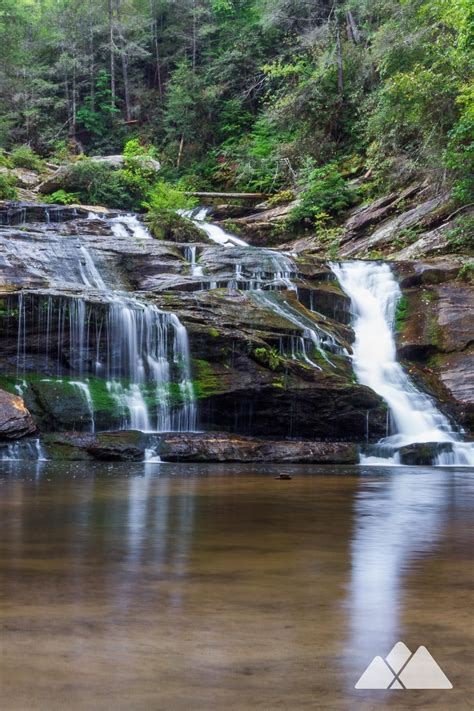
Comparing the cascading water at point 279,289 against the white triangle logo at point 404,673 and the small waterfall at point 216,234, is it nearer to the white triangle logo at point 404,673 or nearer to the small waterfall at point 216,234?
the small waterfall at point 216,234

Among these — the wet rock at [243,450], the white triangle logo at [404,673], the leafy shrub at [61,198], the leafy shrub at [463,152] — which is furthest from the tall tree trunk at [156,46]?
the white triangle logo at [404,673]

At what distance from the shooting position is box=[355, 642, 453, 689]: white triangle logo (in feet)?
7.36

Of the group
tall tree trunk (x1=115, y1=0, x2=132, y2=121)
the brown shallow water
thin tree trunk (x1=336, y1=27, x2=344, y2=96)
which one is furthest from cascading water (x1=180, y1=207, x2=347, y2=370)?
tall tree trunk (x1=115, y1=0, x2=132, y2=121)

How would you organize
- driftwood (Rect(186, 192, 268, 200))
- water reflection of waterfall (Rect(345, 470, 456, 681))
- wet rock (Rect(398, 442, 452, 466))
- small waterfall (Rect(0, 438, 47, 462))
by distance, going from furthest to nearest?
1. driftwood (Rect(186, 192, 268, 200))
2. wet rock (Rect(398, 442, 452, 466))
3. small waterfall (Rect(0, 438, 47, 462))
4. water reflection of waterfall (Rect(345, 470, 456, 681))

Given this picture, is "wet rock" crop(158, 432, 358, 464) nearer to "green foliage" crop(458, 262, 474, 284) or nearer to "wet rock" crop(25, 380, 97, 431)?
"wet rock" crop(25, 380, 97, 431)

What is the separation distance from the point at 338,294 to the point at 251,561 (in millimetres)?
14535

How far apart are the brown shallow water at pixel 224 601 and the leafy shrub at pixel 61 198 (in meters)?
24.1

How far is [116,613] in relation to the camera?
297 cm

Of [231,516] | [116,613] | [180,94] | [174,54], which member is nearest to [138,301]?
[231,516]

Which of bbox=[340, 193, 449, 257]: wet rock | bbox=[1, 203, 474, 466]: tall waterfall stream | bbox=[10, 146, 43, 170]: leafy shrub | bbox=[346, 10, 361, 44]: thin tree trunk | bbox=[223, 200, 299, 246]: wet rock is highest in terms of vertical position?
bbox=[346, 10, 361, 44]: thin tree trunk

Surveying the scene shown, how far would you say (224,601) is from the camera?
3.21 m

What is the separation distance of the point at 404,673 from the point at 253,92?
40.5 metres

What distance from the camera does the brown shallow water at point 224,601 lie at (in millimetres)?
2193

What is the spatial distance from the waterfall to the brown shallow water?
264 inches
